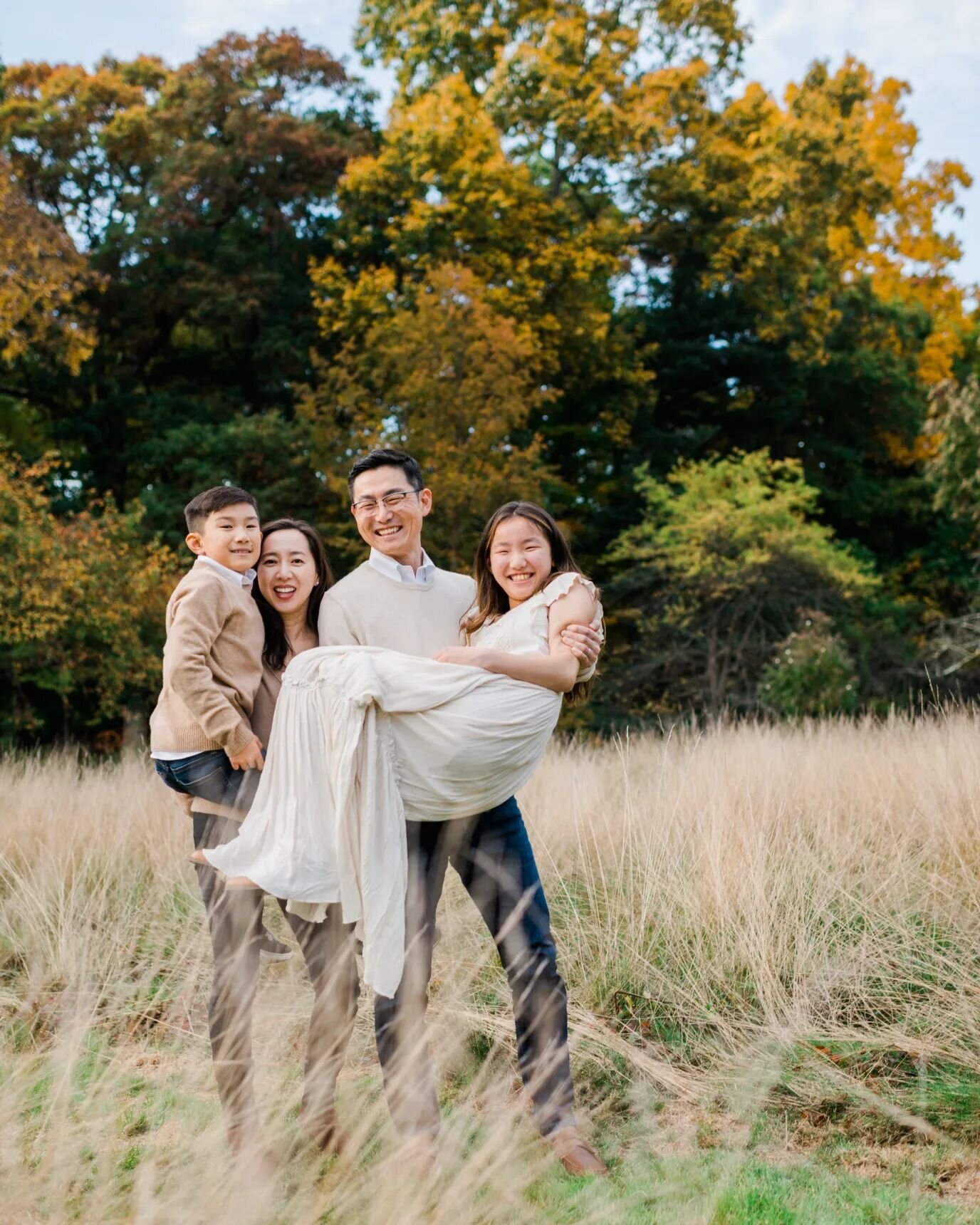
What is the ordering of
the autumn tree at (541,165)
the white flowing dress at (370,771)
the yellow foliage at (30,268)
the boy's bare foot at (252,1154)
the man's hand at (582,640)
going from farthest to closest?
the autumn tree at (541,165)
the yellow foliage at (30,268)
the man's hand at (582,640)
the white flowing dress at (370,771)
the boy's bare foot at (252,1154)

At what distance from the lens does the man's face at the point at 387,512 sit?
3.17m

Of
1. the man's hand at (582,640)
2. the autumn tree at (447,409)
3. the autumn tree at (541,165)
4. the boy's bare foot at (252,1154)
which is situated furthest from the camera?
the autumn tree at (541,165)

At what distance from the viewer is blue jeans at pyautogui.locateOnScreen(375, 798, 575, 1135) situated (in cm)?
293

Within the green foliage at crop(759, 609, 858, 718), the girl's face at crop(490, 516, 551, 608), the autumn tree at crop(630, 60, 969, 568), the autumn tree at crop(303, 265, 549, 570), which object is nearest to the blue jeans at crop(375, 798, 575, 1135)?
the girl's face at crop(490, 516, 551, 608)

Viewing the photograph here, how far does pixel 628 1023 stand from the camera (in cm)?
397

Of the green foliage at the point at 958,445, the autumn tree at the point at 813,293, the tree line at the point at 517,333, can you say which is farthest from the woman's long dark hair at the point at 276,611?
the autumn tree at the point at 813,293

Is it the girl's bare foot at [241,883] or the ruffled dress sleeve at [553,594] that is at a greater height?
the ruffled dress sleeve at [553,594]

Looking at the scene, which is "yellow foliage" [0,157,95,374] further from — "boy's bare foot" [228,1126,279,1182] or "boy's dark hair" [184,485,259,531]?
"boy's bare foot" [228,1126,279,1182]

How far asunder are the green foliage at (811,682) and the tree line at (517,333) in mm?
48

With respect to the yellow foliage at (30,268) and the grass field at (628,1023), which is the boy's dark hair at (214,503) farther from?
the yellow foliage at (30,268)

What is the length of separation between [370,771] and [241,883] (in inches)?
16.8

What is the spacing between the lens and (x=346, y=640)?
305cm

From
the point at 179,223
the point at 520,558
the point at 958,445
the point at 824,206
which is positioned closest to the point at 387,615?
the point at 520,558

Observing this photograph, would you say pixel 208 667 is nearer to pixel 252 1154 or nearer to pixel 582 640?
pixel 582 640
